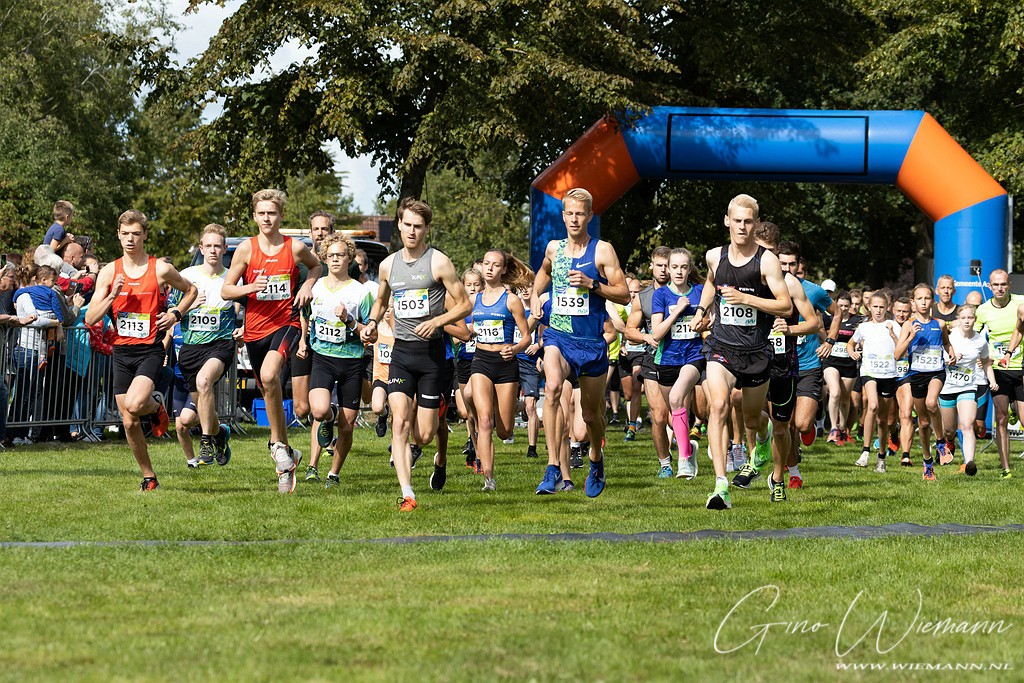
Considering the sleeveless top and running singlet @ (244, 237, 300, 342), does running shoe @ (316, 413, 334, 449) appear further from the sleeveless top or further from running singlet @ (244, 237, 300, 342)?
the sleeveless top

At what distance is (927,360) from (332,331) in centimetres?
705

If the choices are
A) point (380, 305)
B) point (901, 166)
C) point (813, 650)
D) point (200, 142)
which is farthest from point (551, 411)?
point (200, 142)

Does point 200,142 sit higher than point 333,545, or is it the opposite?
point 200,142

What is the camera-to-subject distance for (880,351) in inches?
639

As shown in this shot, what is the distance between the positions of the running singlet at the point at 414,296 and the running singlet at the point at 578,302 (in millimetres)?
976

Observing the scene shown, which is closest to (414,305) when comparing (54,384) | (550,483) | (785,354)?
(550,483)

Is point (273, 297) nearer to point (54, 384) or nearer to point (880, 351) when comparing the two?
point (54, 384)

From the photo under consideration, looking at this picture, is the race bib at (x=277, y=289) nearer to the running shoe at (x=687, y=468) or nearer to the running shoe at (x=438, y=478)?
the running shoe at (x=438, y=478)

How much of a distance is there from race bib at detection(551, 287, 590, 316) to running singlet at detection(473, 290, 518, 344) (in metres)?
1.35

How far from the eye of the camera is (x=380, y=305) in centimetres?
1086

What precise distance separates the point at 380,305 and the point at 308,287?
0.63 metres

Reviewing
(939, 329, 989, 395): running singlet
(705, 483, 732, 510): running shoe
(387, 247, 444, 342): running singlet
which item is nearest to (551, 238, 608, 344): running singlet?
(387, 247, 444, 342): running singlet

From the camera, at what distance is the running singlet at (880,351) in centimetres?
1612

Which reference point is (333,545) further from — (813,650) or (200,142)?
(200,142)
